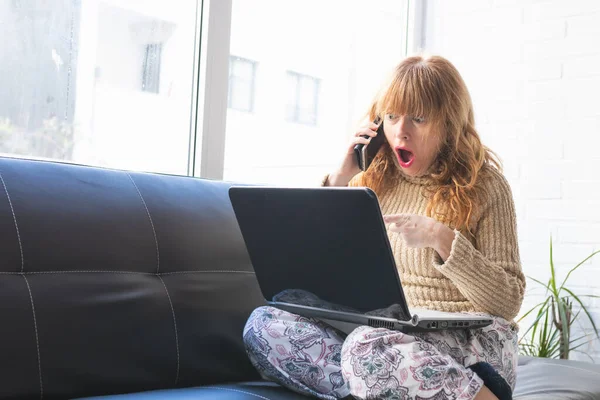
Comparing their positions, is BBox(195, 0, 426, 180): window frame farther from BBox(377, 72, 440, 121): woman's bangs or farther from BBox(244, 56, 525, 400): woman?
BBox(377, 72, 440, 121): woman's bangs

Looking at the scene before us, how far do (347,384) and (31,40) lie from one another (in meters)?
1.16

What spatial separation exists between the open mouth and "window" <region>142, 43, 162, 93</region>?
0.83m

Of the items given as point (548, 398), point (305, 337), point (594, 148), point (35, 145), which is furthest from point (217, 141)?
point (594, 148)

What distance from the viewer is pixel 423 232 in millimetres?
1574

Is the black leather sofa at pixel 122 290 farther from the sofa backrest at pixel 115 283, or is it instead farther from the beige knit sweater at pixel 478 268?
the beige knit sweater at pixel 478 268

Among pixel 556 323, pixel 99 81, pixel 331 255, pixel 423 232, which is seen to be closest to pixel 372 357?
pixel 331 255

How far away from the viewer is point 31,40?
6.36 feet

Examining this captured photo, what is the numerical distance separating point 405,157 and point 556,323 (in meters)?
1.31

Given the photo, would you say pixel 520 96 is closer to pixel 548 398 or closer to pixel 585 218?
pixel 585 218

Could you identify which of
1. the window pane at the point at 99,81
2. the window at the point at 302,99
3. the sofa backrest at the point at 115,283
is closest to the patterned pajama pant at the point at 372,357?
the sofa backrest at the point at 115,283

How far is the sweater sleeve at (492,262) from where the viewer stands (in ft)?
5.20

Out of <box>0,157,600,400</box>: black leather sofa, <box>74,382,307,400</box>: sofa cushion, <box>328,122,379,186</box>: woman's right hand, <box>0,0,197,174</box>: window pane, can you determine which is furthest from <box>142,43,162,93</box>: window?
<box>74,382,307,400</box>: sofa cushion

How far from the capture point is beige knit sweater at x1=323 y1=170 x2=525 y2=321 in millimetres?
1595

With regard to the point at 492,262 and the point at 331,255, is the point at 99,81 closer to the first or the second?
the point at 331,255
